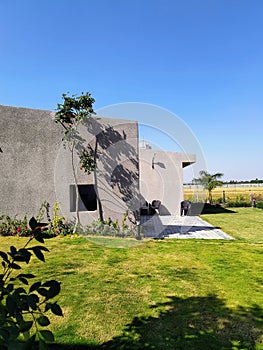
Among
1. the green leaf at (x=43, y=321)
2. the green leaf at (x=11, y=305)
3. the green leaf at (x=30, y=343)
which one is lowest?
the green leaf at (x=30, y=343)

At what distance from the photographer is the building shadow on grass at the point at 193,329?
12.4 feet

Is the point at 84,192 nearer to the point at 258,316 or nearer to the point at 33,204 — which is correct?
the point at 33,204

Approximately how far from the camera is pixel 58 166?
11547 millimetres

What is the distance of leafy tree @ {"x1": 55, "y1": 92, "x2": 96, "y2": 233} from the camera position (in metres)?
11.0

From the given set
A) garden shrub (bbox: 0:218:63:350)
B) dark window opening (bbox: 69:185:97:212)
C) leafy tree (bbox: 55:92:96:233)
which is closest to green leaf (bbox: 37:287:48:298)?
garden shrub (bbox: 0:218:63:350)

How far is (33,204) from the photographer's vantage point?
36.7 ft

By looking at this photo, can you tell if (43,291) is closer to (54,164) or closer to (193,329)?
(193,329)

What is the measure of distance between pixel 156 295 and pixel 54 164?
8.02m

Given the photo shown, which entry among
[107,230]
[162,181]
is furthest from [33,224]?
[162,181]

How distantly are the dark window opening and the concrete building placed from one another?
0.06 m

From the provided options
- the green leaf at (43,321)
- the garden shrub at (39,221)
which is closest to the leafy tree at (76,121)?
the garden shrub at (39,221)

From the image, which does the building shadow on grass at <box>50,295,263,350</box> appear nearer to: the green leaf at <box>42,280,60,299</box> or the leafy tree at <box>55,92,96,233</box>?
the green leaf at <box>42,280,60,299</box>

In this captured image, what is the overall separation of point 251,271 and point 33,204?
9.25m

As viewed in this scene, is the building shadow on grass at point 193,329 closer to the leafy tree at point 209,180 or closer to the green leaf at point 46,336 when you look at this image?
the green leaf at point 46,336
